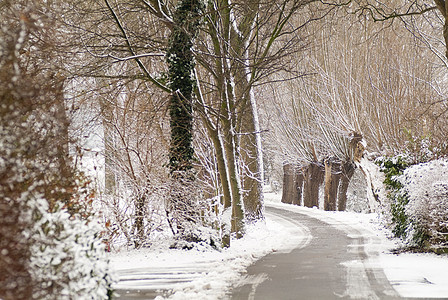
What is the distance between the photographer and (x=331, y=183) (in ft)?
107

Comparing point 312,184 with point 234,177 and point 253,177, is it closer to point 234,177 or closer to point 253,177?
point 253,177

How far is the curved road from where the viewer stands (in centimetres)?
769

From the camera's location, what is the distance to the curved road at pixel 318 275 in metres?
7.69

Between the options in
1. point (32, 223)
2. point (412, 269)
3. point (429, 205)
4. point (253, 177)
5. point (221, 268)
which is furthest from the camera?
point (253, 177)

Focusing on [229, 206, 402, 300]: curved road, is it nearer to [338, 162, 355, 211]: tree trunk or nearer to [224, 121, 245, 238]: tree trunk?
[224, 121, 245, 238]: tree trunk

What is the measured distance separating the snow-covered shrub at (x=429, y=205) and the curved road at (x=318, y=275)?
50.5 inches

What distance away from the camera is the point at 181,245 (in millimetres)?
11977

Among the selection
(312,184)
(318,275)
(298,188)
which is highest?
(312,184)

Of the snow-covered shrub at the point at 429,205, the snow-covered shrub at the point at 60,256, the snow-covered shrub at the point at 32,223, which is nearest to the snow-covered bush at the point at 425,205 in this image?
the snow-covered shrub at the point at 429,205

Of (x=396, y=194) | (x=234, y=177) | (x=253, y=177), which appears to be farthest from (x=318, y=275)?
(x=253, y=177)

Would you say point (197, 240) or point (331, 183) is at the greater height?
point (331, 183)

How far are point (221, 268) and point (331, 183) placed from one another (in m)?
23.8

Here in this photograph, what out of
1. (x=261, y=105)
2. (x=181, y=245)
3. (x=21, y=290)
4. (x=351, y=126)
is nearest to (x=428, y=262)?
(x=181, y=245)

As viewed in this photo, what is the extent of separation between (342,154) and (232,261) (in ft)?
63.6
